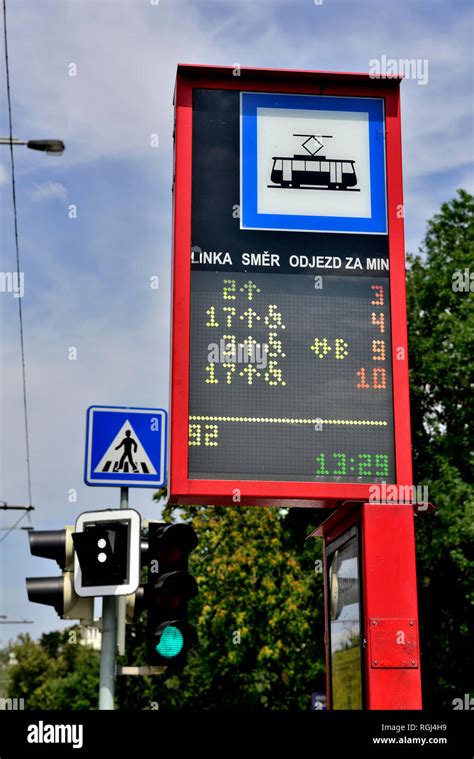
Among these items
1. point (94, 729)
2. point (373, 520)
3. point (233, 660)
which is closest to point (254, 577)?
point (233, 660)

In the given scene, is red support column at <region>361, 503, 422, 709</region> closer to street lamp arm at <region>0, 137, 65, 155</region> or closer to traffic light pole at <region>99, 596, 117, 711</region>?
A: traffic light pole at <region>99, 596, 117, 711</region>

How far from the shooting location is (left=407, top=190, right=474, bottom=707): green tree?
81.6 feet

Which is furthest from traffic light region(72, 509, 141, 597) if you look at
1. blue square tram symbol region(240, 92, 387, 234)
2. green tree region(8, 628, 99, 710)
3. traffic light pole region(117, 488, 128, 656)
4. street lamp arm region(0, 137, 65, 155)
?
green tree region(8, 628, 99, 710)

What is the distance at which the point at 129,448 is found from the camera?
8.80m

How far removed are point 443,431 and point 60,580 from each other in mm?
20289

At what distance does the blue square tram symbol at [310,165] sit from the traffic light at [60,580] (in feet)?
9.69

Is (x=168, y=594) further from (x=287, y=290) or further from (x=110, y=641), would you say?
(x=287, y=290)

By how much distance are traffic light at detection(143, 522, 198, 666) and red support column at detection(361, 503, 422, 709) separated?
140 centimetres

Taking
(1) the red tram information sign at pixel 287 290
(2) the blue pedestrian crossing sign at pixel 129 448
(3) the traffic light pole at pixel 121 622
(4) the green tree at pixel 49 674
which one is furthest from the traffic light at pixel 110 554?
(4) the green tree at pixel 49 674

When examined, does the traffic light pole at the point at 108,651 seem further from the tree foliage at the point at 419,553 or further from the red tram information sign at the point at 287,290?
the tree foliage at the point at 419,553

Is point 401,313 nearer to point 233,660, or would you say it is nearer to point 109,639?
point 109,639

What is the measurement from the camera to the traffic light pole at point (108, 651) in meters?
7.79

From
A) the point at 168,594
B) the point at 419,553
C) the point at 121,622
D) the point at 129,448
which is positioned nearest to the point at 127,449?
the point at 129,448

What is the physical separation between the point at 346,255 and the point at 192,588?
3013 mm
